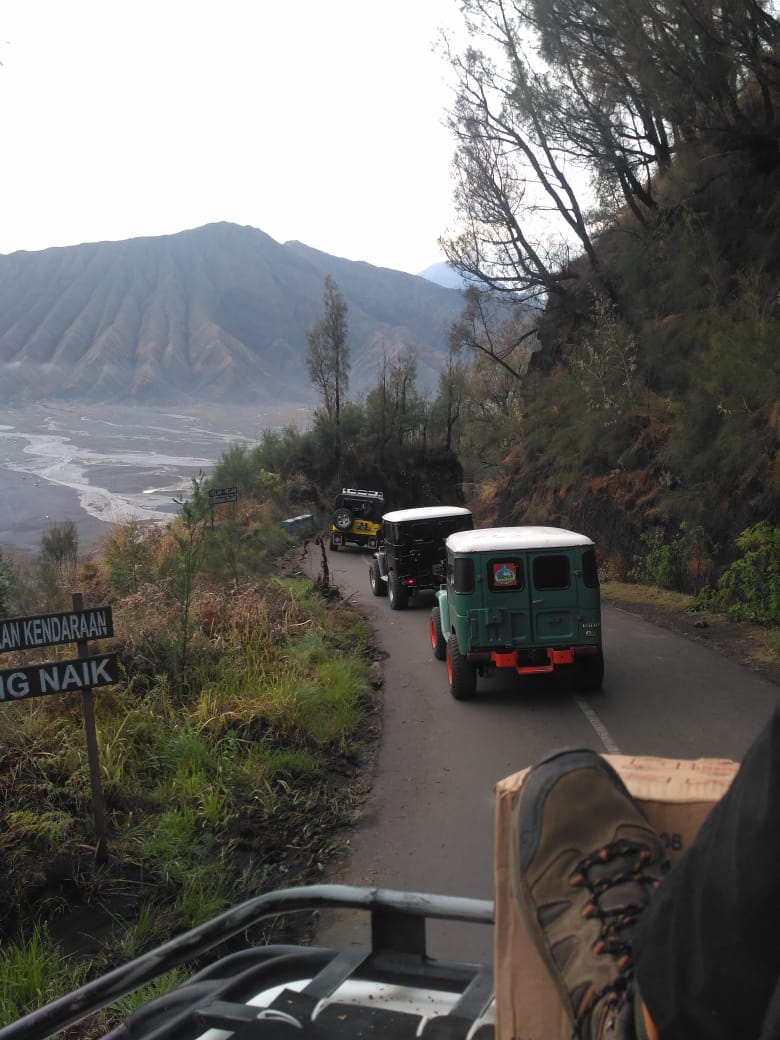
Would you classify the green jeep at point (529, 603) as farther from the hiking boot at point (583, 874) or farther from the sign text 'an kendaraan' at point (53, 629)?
the hiking boot at point (583, 874)

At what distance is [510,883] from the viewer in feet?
6.30

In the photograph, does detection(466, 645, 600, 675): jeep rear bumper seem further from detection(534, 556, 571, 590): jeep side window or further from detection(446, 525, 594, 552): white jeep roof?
detection(446, 525, 594, 552): white jeep roof

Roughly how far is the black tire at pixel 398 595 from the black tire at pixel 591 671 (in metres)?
8.04

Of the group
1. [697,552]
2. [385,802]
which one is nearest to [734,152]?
[697,552]

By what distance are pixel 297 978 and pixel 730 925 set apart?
174cm

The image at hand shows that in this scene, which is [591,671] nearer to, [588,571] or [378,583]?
[588,571]

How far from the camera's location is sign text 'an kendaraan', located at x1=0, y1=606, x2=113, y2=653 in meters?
5.75

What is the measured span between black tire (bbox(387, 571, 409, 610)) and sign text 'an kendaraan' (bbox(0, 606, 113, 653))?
39.9 feet

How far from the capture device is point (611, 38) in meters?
19.2

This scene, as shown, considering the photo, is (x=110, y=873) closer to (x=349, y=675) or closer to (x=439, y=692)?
(x=349, y=675)

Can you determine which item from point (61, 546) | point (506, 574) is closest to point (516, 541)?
point (506, 574)

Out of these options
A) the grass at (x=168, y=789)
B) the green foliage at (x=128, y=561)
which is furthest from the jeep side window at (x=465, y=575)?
the green foliage at (x=128, y=561)

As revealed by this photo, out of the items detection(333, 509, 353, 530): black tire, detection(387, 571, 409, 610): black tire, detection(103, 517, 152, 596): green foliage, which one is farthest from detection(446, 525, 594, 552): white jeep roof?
detection(333, 509, 353, 530): black tire

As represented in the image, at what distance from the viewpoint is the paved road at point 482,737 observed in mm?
5910
